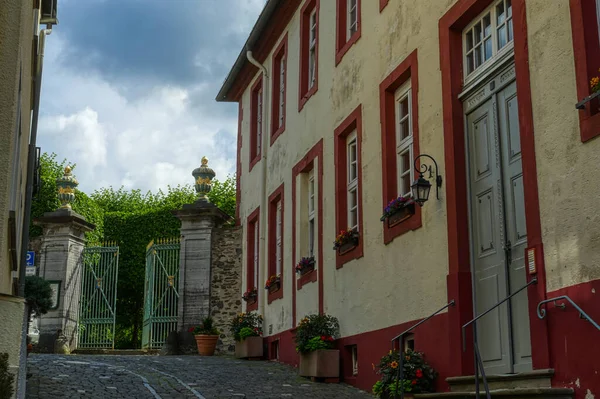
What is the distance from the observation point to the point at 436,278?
396 inches

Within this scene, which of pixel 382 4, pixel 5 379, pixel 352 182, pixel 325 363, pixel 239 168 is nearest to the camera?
pixel 5 379

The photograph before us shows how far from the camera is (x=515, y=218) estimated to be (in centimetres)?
891

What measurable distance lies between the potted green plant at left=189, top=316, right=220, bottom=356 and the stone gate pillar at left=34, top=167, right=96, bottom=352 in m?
3.42

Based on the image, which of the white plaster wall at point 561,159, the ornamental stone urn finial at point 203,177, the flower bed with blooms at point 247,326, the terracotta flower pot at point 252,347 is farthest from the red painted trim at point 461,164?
the ornamental stone urn finial at point 203,177

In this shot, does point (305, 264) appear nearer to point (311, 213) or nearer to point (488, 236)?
point (311, 213)

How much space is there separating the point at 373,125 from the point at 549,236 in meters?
4.83

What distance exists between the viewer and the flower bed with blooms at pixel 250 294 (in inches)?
737

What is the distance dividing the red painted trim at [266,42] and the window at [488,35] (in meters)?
7.31

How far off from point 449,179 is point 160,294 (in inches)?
515

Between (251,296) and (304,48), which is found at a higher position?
(304,48)

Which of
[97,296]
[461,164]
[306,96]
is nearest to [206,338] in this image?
[97,296]

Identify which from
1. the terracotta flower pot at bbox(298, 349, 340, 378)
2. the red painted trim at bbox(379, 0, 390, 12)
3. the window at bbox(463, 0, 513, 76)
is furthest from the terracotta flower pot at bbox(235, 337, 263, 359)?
the window at bbox(463, 0, 513, 76)

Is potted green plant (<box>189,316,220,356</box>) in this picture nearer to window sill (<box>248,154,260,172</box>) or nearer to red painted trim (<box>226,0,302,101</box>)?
window sill (<box>248,154,260,172</box>)

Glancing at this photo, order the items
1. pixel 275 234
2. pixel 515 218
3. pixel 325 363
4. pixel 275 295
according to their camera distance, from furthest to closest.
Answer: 1. pixel 275 234
2. pixel 275 295
3. pixel 325 363
4. pixel 515 218
